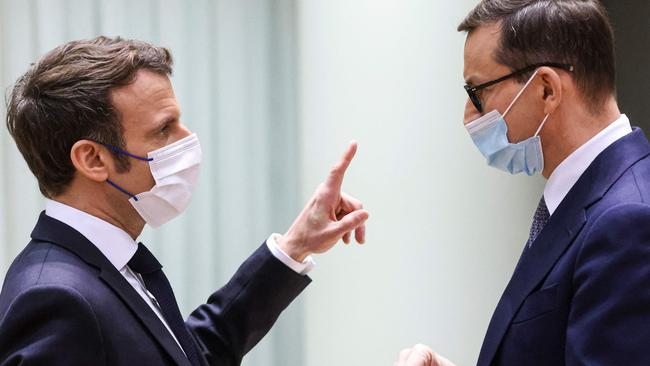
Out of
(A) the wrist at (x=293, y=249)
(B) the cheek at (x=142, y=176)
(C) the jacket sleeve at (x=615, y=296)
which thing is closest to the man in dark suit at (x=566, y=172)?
(C) the jacket sleeve at (x=615, y=296)

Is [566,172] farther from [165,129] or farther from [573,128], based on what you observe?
[165,129]

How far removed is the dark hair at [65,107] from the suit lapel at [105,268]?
100 millimetres

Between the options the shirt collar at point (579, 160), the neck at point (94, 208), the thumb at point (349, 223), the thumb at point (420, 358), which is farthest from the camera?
the thumb at point (349, 223)

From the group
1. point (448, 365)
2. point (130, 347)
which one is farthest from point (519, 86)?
point (130, 347)

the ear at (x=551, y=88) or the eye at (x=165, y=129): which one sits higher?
the ear at (x=551, y=88)

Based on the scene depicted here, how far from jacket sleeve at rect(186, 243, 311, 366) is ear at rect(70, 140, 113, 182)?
481 mm

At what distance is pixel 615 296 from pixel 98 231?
894mm

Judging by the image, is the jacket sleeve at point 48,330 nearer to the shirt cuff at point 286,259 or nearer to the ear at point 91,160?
the ear at point 91,160

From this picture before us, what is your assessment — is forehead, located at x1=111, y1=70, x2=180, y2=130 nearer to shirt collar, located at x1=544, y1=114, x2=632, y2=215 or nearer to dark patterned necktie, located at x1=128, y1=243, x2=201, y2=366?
dark patterned necktie, located at x1=128, y1=243, x2=201, y2=366

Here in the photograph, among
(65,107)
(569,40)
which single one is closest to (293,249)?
(65,107)

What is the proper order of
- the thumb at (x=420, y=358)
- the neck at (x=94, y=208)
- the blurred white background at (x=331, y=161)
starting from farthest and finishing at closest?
A: the blurred white background at (x=331, y=161) < the thumb at (x=420, y=358) < the neck at (x=94, y=208)

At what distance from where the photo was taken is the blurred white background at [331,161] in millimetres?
2760

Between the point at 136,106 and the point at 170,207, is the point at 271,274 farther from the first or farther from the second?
the point at 136,106

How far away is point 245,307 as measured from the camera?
188 centimetres
